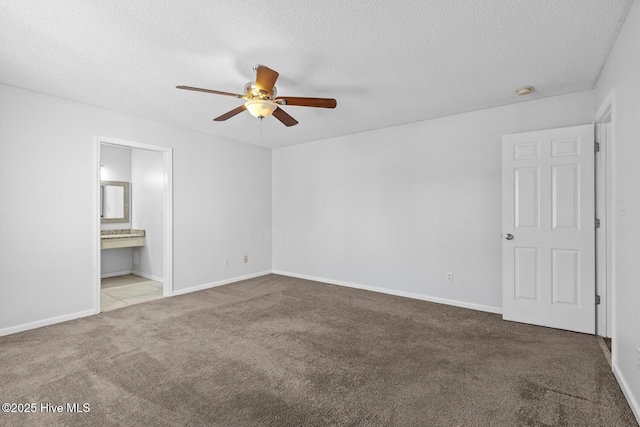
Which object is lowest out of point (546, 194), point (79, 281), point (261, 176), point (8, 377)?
point (8, 377)

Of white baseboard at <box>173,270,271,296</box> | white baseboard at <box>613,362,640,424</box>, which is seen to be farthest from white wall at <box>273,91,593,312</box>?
white baseboard at <box>613,362,640,424</box>

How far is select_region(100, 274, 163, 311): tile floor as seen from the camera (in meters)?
4.11

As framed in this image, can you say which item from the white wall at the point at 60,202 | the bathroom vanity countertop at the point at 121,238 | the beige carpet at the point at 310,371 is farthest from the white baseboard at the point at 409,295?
the bathroom vanity countertop at the point at 121,238

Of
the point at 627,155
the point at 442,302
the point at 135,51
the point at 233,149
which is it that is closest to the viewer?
the point at 627,155

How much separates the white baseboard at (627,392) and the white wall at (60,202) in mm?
4382

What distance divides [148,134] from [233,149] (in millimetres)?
1405

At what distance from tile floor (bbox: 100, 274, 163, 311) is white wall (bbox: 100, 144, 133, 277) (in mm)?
222

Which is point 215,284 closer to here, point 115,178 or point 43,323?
point 43,323

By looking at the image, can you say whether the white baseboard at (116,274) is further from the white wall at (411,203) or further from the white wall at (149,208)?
the white wall at (411,203)

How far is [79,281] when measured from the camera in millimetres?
3512

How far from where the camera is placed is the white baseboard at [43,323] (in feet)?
9.93

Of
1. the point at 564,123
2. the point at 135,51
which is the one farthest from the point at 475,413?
the point at 135,51

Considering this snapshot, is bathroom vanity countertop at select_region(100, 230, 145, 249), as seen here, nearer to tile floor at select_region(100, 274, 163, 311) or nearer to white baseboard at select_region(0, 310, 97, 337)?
tile floor at select_region(100, 274, 163, 311)

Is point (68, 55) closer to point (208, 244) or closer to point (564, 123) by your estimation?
point (208, 244)
